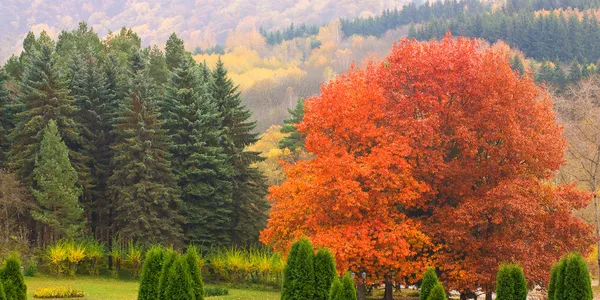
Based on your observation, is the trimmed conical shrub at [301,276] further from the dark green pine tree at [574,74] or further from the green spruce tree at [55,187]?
the dark green pine tree at [574,74]

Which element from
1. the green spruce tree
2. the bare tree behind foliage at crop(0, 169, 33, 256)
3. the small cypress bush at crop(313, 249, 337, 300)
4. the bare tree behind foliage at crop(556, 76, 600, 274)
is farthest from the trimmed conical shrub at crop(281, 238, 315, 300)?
the bare tree behind foliage at crop(556, 76, 600, 274)

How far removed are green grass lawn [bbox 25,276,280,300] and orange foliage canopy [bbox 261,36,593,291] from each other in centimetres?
932

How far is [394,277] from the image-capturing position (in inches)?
983

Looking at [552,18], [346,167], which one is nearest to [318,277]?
[346,167]

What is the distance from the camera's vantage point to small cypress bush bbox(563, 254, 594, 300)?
54.5 ft

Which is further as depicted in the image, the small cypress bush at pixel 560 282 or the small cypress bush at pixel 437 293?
the small cypress bush at pixel 560 282

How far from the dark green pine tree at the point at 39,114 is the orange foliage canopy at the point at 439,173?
18.9 meters

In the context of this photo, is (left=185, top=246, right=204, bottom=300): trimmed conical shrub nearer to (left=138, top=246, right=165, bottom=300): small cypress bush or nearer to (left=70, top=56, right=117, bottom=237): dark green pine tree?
(left=138, top=246, right=165, bottom=300): small cypress bush

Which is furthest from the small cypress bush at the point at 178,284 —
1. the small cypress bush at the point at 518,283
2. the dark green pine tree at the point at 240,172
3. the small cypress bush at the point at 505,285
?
the dark green pine tree at the point at 240,172

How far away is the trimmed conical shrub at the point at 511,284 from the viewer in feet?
56.0

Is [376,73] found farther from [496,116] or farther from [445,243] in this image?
[445,243]

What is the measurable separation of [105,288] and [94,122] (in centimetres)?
1302

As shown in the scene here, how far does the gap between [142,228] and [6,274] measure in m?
22.8

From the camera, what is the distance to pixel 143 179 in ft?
130
